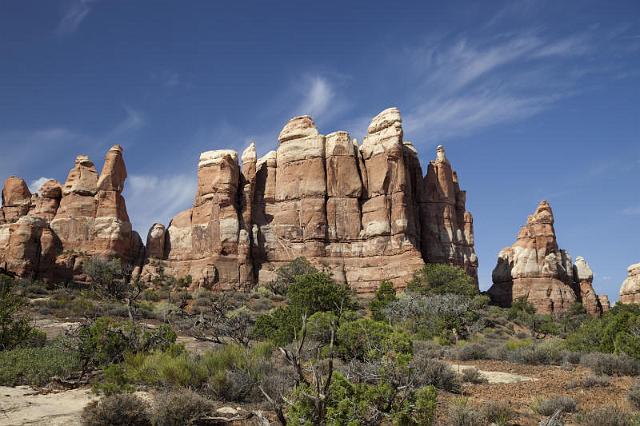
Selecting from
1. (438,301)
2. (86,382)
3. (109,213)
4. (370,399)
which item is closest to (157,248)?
(109,213)

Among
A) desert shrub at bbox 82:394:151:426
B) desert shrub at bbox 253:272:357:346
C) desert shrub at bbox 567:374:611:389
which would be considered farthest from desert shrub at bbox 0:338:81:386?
desert shrub at bbox 567:374:611:389

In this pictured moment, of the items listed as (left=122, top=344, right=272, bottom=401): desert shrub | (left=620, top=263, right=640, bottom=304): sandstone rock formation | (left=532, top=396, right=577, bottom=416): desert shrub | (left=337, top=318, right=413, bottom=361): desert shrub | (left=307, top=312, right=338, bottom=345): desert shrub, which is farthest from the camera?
(left=620, top=263, right=640, bottom=304): sandstone rock formation

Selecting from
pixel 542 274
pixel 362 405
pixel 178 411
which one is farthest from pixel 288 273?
pixel 362 405

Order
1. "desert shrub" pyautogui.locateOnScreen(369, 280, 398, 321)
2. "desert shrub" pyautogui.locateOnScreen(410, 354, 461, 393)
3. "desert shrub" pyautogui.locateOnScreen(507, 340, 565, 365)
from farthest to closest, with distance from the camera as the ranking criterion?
"desert shrub" pyautogui.locateOnScreen(369, 280, 398, 321)
"desert shrub" pyautogui.locateOnScreen(507, 340, 565, 365)
"desert shrub" pyautogui.locateOnScreen(410, 354, 461, 393)

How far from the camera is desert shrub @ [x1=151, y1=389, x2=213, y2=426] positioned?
26.8ft

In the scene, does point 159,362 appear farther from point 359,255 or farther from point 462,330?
point 359,255

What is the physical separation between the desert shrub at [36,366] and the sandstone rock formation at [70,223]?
3423cm

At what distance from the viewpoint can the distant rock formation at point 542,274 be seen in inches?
2303

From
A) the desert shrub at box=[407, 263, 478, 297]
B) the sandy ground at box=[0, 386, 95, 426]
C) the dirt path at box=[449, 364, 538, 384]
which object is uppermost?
the desert shrub at box=[407, 263, 478, 297]

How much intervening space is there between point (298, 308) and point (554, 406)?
14175 millimetres

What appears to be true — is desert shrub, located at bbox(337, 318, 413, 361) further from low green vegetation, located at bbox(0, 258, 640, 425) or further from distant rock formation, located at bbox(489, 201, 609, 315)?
distant rock formation, located at bbox(489, 201, 609, 315)

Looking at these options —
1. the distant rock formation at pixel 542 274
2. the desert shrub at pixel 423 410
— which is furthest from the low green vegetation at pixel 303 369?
the distant rock formation at pixel 542 274

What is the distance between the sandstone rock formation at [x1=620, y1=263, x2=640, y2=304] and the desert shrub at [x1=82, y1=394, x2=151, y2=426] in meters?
67.5

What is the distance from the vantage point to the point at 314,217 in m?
55.0
